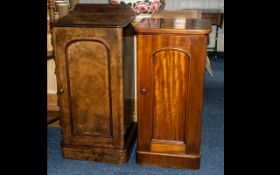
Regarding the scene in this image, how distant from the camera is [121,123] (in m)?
2.38

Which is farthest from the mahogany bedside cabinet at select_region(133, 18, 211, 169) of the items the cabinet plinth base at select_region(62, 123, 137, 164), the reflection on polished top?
the cabinet plinth base at select_region(62, 123, 137, 164)

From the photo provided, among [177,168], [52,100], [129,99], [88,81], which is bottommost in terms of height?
[177,168]

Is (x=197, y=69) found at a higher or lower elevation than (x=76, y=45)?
lower

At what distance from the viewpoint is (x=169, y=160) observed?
2.42 meters

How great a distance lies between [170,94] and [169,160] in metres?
0.53

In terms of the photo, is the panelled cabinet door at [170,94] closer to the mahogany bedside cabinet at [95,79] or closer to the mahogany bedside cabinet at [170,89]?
the mahogany bedside cabinet at [170,89]

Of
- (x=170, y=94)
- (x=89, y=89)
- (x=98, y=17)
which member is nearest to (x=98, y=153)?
(x=89, y=89)

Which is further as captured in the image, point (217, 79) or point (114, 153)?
point (217, 79)

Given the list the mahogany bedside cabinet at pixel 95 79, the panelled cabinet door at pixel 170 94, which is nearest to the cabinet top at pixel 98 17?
the mahogany bedside cabinet at pixel 95 79

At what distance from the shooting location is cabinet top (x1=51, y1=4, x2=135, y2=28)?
214 cm
